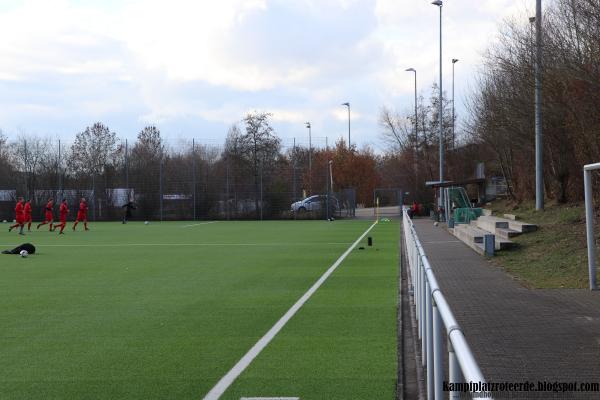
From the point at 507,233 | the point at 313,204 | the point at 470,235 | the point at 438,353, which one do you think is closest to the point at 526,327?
the point at 438,353

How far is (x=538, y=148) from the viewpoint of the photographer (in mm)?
24734

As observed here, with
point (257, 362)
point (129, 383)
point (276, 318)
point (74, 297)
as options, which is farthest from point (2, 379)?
point (74, 297)

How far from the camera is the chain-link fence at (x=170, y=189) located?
56.2 metres

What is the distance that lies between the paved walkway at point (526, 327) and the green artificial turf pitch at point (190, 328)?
103cm

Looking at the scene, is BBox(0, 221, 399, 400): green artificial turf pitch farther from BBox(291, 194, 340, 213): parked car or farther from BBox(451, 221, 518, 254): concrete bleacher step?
BBox(291, 194, 340, 213): parked car

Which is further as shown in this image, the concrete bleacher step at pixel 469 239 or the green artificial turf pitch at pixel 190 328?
the concrete bleacher step at pixel 469 239

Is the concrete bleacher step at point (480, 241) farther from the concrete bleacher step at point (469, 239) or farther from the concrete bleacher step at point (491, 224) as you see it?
the concrete bleacher step at point (491, 224)

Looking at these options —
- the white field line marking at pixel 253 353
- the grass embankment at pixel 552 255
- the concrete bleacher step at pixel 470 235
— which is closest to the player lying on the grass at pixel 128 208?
the concrete bleacher step at pixel 470 235

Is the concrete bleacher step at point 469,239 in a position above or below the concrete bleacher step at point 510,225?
below

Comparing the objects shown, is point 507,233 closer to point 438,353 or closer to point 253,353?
point 253,353

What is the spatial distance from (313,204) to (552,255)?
127 feet

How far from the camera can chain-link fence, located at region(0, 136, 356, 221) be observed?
184 ft

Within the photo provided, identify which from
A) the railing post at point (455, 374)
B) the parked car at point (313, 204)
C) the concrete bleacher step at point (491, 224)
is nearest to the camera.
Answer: the railing post at point (455, 374)

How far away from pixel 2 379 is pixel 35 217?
5065 cm
